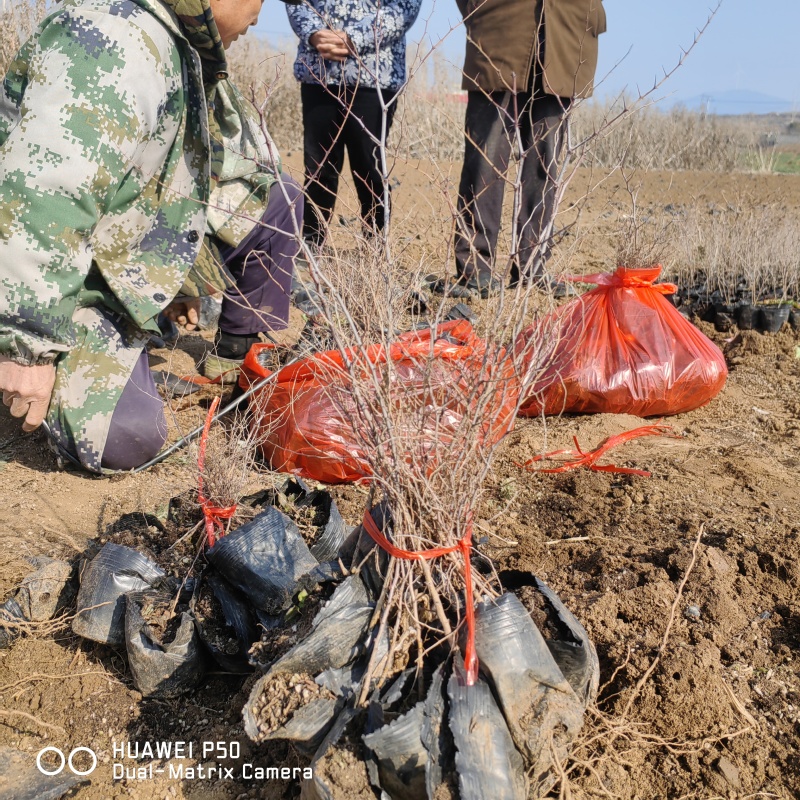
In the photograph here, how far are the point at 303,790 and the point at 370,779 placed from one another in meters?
0.16

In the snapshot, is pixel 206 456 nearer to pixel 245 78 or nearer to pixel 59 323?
pixel 59 323

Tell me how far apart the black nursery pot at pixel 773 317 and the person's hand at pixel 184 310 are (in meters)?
3.03

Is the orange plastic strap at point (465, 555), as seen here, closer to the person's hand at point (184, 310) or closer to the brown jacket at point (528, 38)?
the person's hand at point (184, 310)

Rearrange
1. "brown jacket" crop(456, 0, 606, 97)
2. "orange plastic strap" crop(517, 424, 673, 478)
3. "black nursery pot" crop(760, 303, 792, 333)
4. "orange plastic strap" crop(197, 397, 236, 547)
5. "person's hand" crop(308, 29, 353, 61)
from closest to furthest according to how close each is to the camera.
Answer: "orange plastic strap" crop(197, 397, 236, 547)
"orange plastic strap" crop(517, 424, 673, 478)
"person's hand" crop(308, 29, 353, 61)
"brown jacket" crop(456, 0, 606, 97)
"black nursery pot" crop(760, 303, 792, 333)

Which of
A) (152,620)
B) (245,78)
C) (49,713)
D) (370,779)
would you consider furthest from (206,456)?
(245,78)

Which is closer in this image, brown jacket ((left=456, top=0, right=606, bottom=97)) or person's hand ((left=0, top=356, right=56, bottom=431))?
person's hand ((left=0, top=356, right=56, bottom=431))

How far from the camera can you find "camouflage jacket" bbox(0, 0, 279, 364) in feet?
6.69

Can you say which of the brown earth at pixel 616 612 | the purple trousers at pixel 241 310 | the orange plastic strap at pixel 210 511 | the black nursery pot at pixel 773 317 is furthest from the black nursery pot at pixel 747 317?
the orange plastic strap at pixel 210 511

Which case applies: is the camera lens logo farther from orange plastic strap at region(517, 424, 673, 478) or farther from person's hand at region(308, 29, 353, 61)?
person's hand at region(308, 29, 353, 61)

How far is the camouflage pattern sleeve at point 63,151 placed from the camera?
2029 mm

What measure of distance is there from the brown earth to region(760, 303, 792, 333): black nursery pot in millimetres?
1388

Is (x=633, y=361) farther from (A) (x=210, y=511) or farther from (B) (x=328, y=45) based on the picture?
(B) (x=328, y=45)

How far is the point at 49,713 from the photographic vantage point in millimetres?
1650

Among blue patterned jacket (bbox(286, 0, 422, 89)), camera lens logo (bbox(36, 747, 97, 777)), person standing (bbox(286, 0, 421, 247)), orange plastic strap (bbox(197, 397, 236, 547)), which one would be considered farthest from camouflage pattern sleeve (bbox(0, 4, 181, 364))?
blue patterned jacket (bbox(286, 0, 422, 89))
